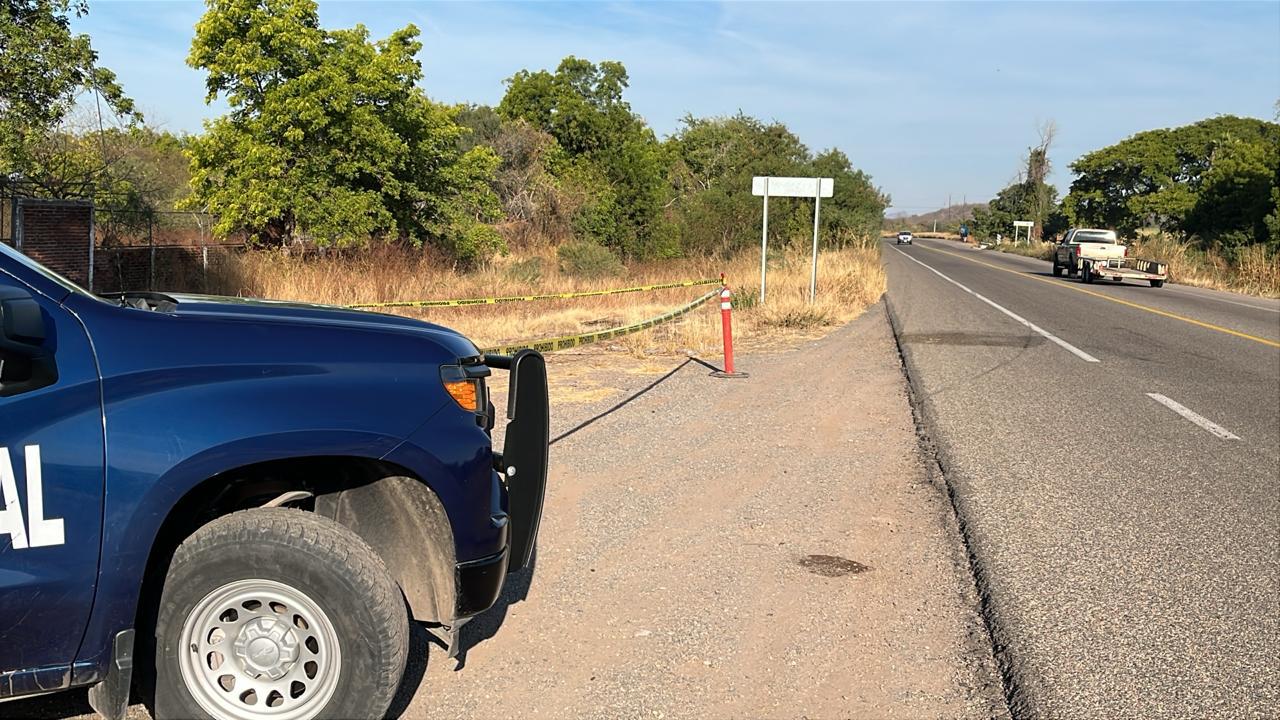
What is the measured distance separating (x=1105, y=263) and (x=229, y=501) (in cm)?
3411

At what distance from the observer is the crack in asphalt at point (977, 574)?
12.5 ft

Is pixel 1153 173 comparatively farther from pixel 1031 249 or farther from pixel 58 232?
pixel 58 232

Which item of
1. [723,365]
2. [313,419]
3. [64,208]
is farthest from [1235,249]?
[313,419]

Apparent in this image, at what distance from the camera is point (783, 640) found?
13.9 ft

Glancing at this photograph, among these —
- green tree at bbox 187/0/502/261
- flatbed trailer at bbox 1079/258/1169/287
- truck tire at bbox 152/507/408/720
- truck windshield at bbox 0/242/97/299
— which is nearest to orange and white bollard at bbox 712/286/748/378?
truck tire at bbox 152/507/408/720

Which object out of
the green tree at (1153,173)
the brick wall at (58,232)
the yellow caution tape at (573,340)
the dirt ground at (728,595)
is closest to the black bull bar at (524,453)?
the dirt ground at (728,595)

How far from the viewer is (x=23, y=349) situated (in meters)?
Answer: 2.74

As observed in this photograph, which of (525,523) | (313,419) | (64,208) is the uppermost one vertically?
(64,208)

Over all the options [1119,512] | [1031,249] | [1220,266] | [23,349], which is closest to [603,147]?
[1220,266]

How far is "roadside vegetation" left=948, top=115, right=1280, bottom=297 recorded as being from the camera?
113 ft

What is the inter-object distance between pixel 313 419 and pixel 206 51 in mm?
21928

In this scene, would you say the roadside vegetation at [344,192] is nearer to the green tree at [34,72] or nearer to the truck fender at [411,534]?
the green tree at [34,72]

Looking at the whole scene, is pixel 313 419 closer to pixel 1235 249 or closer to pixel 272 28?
pixel 272 28

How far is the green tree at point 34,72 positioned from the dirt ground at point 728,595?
17.5 m
